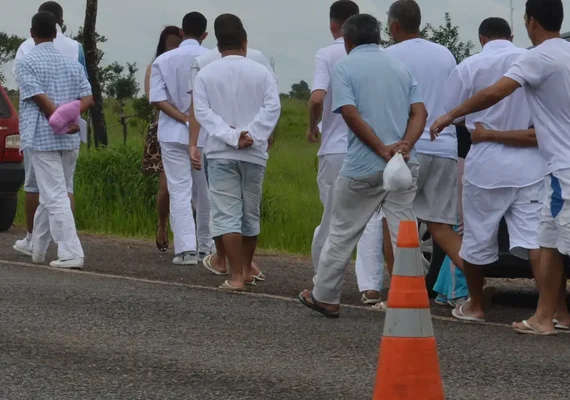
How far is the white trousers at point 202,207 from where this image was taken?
12086 mm

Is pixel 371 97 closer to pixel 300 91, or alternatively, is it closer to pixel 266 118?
pixel 266 118

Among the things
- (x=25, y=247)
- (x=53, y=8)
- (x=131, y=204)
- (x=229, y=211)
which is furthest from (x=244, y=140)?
(x=131, y=204)

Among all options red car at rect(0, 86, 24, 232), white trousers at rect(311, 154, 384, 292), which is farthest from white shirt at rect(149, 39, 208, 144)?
red car at rect(0, 86, 24, 232)

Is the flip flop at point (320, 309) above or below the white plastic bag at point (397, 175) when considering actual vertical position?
below

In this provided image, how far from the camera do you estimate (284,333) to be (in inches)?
315

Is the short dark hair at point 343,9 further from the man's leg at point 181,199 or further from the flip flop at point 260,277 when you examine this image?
the man's leg at point 181,199

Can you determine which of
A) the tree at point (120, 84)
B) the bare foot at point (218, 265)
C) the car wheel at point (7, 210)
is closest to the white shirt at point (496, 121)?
the bare foot at point (218, 265)

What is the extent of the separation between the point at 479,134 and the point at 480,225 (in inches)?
21.3

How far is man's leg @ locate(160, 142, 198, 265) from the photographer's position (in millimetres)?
11758

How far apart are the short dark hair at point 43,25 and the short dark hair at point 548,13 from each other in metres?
4.39

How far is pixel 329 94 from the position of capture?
386 inches

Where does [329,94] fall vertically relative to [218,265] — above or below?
above

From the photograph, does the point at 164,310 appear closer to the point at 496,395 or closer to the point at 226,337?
the point at 226,337

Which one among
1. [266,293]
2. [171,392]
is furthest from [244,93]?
[171,392]
